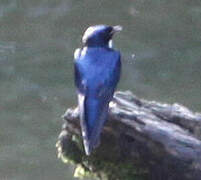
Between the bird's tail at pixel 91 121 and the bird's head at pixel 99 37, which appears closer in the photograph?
the bird's tail at pixel 91 121

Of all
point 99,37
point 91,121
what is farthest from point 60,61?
point 91,121

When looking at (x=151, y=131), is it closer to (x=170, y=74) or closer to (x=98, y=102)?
(x=98, y=102)

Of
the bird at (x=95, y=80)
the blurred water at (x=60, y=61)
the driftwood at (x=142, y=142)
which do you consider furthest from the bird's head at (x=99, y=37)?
the blurred water at (x=60, y=61)

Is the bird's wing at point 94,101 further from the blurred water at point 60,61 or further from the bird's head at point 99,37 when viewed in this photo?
Answer: the blurred water at point 60,61

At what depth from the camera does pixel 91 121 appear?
221 inches

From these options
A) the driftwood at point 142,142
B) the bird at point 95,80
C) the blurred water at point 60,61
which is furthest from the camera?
the blurred water at point 60,61

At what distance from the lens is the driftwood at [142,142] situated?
5410mm

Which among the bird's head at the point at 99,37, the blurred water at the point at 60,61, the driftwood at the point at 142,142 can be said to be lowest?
the blurred water at the point at 60,61

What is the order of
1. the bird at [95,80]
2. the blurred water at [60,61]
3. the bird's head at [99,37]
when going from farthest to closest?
the blurred water at [60,61] → the bird's head at [99,37] → the bird at [95,80]

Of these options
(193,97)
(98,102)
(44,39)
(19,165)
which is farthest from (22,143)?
(98,102)

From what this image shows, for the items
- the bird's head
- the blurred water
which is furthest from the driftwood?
the blurred water

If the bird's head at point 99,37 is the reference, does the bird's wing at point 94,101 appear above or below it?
below

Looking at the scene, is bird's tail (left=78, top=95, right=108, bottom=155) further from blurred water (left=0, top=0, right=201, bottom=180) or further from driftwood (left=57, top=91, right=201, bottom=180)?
blurred water (left=0, top=0, right=201, bottom=180)

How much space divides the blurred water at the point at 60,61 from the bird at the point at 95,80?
2.72m
